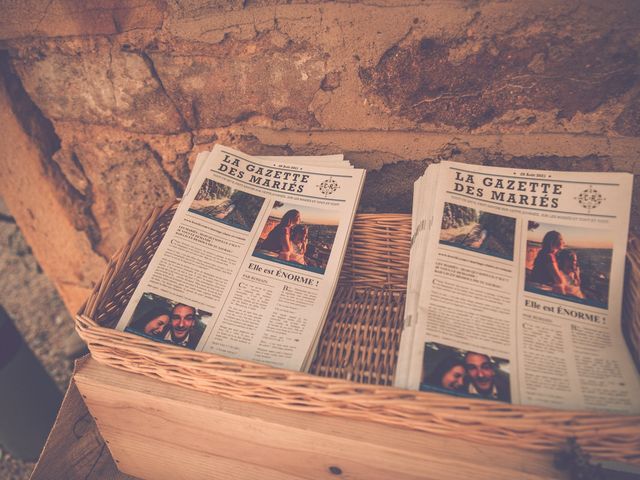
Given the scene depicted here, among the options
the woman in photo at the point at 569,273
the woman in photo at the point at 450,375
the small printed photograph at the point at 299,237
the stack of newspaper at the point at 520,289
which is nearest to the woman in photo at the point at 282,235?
the small printed photograph at the point at 299,237

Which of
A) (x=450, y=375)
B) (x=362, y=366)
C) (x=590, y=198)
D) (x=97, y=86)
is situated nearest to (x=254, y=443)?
(x=362, y=366)

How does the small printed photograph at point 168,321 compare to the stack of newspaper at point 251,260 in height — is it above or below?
below

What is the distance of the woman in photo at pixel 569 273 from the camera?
66 centimetres

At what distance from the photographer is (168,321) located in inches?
26.6

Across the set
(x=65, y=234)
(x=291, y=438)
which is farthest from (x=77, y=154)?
(x=291, y=438)

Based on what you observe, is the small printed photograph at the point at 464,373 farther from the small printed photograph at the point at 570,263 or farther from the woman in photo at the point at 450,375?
the small printed photograph at the point at 570,263

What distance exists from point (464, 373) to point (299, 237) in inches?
14.7

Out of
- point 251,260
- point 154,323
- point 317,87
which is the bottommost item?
point 154,323

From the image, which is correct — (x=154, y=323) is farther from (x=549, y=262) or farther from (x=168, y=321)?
(x=549, y=262)

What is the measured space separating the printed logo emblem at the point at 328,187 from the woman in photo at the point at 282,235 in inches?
2.7

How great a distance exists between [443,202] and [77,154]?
0.97 meters

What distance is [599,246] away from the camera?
670mm

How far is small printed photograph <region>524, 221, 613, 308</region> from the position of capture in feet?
2.15

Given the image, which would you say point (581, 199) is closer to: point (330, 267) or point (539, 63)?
point (539, 63)
